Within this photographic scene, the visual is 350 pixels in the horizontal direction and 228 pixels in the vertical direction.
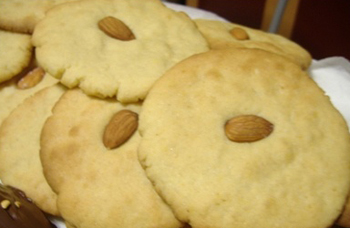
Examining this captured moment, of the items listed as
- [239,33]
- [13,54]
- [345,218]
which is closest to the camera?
[345,218]

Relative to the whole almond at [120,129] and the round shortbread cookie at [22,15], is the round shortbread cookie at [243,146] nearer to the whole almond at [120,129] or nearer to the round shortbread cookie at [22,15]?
the whole almond at [120,129]

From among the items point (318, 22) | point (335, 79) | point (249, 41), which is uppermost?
point (249, 41)

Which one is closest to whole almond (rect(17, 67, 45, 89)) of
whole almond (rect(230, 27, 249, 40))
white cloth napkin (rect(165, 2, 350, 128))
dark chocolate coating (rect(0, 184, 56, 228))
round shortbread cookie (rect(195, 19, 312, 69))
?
dark chocolate coating (rect(0, 184, 56, 228))

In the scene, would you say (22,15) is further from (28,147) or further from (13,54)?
(28,147)

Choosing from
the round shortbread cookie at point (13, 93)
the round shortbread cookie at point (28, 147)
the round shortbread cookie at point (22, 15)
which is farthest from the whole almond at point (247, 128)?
the round shortbread cookie at point (22, 15)

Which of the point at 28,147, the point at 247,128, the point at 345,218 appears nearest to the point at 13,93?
the point at 28,147

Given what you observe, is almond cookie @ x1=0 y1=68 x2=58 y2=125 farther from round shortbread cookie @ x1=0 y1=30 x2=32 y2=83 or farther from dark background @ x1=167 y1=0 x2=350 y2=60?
dark background @ x1=167 y1=0 x2=350 y2=60

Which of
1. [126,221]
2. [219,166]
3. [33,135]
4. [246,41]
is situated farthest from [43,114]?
[246,41]
